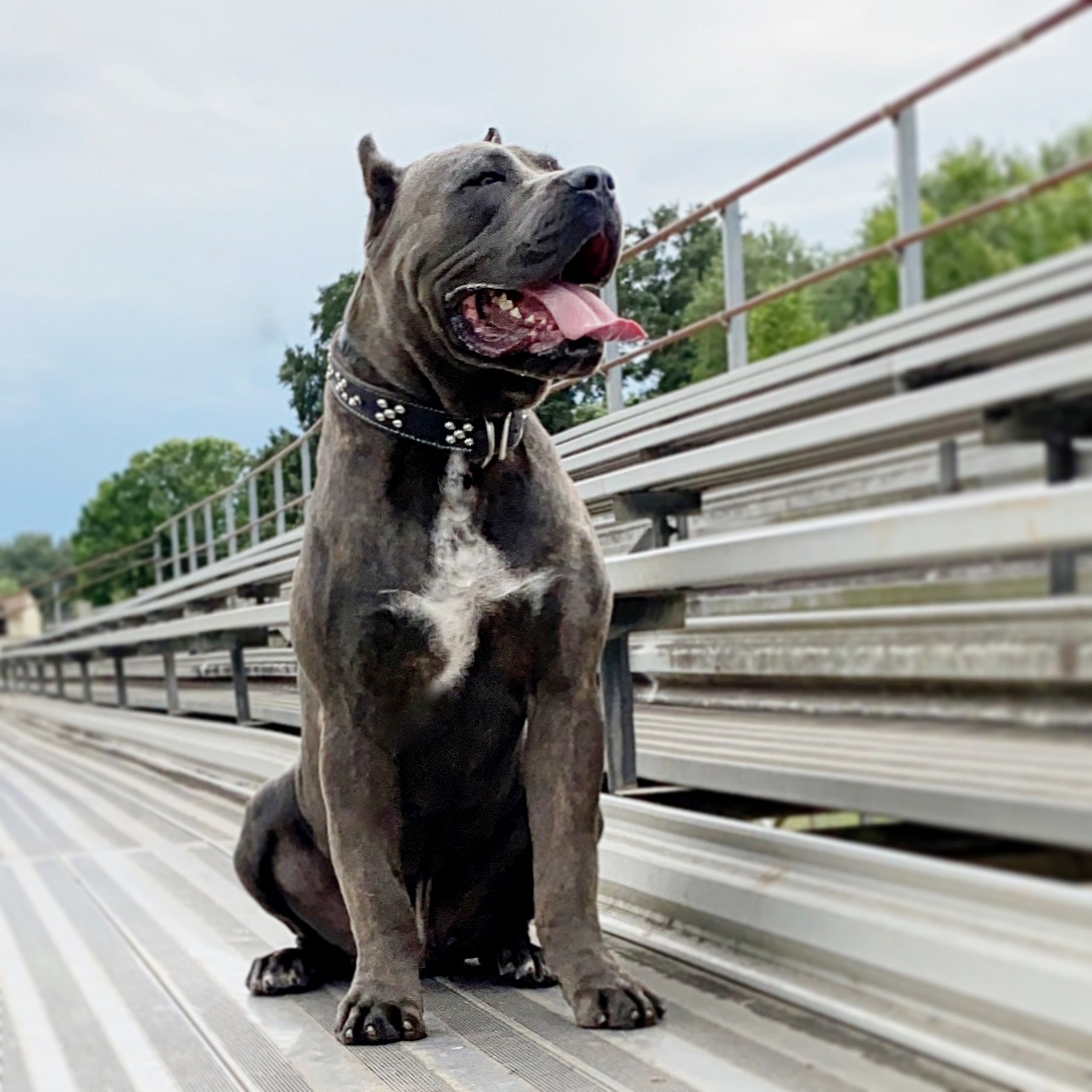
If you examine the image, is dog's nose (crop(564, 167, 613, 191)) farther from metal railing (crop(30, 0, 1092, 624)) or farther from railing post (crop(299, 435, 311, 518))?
railing post (crop(299, 435, 311, 518))

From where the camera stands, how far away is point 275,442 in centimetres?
437

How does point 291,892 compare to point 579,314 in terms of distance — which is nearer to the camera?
point 579,314

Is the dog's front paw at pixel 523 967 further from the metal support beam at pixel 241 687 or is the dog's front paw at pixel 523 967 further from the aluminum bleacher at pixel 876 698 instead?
the metal support beam at pixel 241 687

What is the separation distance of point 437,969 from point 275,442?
206cm

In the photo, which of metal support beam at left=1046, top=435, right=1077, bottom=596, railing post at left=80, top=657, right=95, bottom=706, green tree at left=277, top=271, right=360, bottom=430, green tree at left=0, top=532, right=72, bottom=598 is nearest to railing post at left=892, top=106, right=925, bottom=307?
metal support beam at left=1046, top=435, right=1077, bottom=596

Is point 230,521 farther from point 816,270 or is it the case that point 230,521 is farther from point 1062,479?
point 1062,479

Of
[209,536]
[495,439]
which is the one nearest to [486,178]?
[495,439]

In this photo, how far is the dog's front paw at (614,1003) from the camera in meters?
2.19

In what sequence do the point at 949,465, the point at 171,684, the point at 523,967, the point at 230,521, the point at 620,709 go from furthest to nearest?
1. the point at 171,684
2. the point at 230,521
3. the point at 620,709
4. the point at 523,967
5. the point at 949,465

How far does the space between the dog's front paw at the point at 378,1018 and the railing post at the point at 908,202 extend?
53.2 inches

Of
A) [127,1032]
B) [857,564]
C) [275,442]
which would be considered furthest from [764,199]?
[275,442]

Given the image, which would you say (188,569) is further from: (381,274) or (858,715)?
(858,715)

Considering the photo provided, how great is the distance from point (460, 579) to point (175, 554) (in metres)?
5.45

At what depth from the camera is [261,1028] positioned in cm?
246
